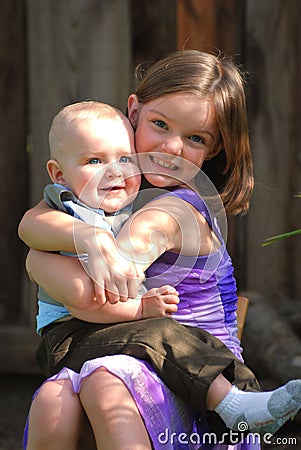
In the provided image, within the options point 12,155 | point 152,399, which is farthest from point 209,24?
point 152,399

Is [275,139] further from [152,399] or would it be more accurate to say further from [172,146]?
[152,399]

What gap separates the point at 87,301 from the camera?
231 cm

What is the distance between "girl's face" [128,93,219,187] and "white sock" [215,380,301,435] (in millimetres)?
603

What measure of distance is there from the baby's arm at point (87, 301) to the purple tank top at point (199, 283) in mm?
90

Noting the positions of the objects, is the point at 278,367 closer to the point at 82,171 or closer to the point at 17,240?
the point at 17,240

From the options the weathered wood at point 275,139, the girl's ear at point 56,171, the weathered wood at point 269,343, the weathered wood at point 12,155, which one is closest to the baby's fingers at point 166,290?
the girl's ear at point 56,171

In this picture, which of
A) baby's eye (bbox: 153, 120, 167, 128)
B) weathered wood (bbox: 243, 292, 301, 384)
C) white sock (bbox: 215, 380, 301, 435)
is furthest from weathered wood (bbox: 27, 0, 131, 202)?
white sock (bbox: 215, 380, 301, 435)

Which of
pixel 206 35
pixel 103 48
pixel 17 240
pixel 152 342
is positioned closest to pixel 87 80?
pixel 103 48

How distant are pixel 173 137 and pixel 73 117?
273 mm

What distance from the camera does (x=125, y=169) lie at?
2463 millimetres

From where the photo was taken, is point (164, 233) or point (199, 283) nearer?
point (164, 233)

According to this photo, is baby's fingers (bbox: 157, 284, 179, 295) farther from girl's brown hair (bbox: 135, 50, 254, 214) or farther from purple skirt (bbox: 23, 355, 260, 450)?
girl's brown hair (bbox: 135, 50, 254, 214)

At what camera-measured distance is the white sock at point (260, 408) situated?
86.9 inches

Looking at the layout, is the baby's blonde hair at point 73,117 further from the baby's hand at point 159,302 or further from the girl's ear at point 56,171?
the baby's hand at point 159,302
